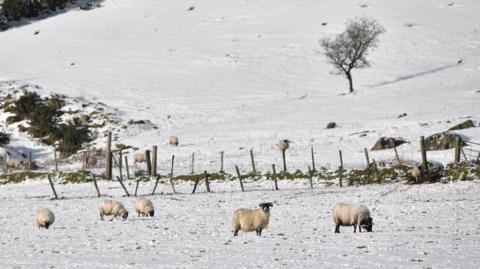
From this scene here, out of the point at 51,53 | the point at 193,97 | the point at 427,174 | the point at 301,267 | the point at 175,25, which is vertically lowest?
the point at 301,267

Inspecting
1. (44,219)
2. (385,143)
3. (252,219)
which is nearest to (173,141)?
(385,143)

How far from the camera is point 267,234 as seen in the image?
18.3 m

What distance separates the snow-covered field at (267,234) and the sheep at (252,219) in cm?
32

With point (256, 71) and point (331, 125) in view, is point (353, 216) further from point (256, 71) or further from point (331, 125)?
point (256, 71)

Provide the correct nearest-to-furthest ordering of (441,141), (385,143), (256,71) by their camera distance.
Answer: (441,141), (385,143), (256,71)

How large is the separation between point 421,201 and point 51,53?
88100 millimetres

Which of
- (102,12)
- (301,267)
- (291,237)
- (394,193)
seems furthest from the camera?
(102,12)

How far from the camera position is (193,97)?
77.8 m

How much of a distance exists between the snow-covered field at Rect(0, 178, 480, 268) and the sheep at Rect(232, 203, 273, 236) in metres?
0.32

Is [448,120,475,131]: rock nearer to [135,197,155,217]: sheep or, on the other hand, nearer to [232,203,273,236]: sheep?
[135,197,155,217]: sheep

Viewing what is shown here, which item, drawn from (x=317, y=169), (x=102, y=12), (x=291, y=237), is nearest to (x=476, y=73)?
(x=317, y=169)

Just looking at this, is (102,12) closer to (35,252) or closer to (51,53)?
(51,53)

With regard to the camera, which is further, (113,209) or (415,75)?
(415,75)

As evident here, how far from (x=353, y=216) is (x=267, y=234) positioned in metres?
2.43
